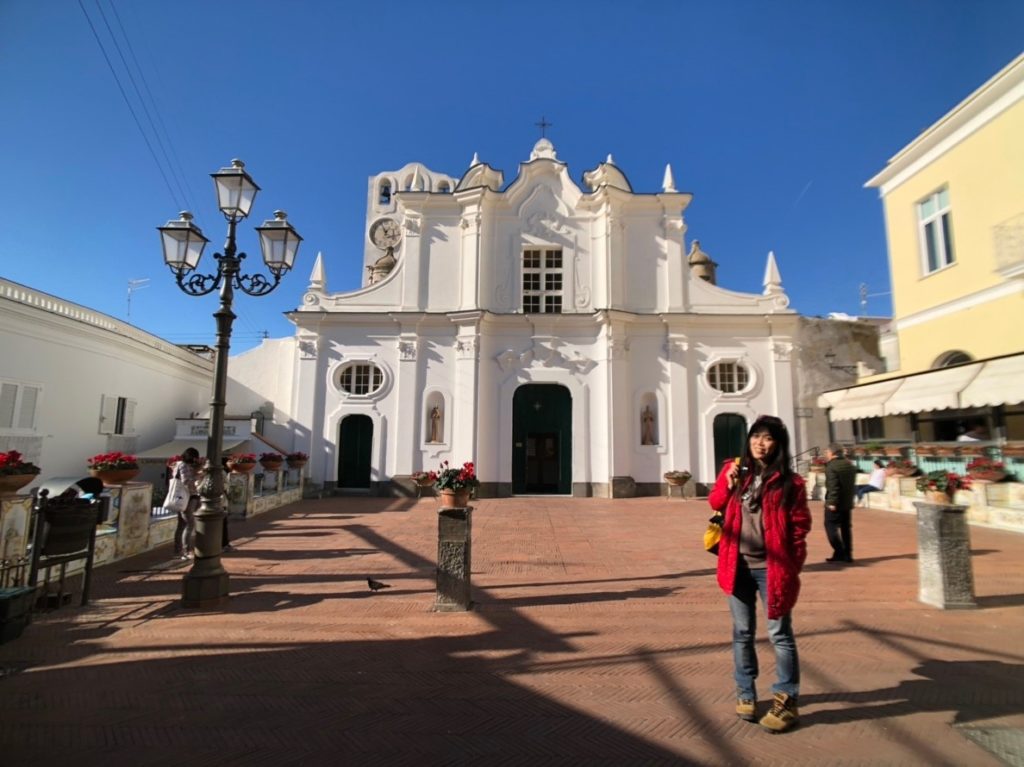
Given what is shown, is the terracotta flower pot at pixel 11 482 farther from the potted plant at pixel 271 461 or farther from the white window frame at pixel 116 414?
the white window frame at pixel 116 414

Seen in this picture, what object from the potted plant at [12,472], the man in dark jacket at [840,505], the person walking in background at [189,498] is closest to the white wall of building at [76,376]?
the person walking in background at [189,498]

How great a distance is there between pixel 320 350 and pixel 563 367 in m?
9.04

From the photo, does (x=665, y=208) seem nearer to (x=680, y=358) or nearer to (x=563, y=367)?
(x=680, y=358)

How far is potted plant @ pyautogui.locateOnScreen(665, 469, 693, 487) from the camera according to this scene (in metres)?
18.0

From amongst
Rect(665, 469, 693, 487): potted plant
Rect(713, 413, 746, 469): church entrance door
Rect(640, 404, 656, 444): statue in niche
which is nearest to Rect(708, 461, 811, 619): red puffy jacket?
Rect(665, 469, 693, 487): potted plant

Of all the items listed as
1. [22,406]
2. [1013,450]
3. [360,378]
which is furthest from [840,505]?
[22,406]

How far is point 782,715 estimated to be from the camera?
10.8ft

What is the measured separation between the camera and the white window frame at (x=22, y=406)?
43.8 ft

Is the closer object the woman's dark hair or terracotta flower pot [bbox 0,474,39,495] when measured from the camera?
the woman's dark hair

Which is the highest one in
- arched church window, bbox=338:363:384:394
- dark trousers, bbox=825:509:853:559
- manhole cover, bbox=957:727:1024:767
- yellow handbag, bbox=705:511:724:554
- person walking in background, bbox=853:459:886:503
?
arched church window, bbox=338:363:384:394

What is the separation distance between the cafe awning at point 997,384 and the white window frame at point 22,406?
23894 millimetres

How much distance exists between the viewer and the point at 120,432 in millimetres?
17766

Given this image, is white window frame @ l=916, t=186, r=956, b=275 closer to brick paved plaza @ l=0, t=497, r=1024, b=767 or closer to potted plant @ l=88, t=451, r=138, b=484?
brick paved plaza @ l=0, t=497, r=1024, b=767

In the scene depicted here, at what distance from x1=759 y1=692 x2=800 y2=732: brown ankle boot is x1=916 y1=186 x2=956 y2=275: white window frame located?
17118mm
